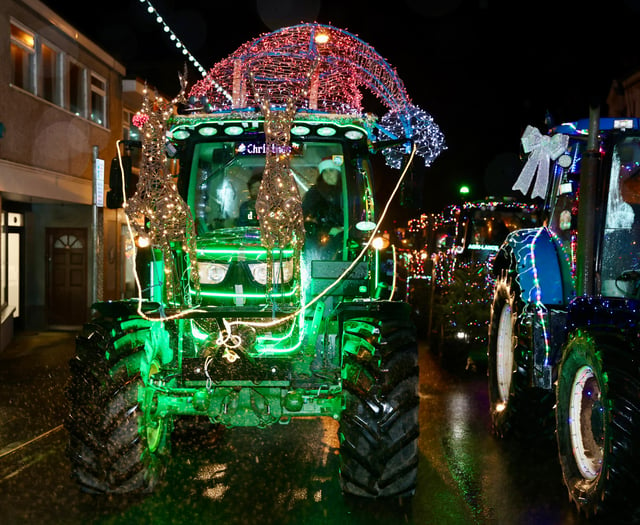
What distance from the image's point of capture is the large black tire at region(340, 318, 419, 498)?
4.62 m

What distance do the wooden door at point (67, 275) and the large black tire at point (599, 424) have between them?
13624mm

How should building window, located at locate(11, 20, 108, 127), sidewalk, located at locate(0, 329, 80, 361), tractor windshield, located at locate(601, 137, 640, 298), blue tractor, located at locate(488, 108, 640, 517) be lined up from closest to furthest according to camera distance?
blue tractor, located at locate(488, 108, 640, 517) → tractor windshield, located at locate(601, 137, 640, 298) → sidewalk, located at locate(0, 329, 80, 361) → building window, located at locate(11, 20, 108, 127)

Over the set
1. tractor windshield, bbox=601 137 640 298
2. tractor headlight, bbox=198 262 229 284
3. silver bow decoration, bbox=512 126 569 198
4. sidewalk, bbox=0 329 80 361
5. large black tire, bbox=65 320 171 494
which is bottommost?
sidewalk, bbox=0 329 80 361

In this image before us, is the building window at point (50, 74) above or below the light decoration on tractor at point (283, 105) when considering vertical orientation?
above

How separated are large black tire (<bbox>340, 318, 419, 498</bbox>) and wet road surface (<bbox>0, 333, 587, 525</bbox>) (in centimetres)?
25

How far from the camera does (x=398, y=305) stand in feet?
16.6

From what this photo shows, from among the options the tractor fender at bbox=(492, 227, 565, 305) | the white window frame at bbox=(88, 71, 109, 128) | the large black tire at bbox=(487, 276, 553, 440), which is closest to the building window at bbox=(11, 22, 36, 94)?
the white window frame at bbox=(88, 71, 109, 128)

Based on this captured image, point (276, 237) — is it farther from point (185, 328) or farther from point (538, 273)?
point (538, 273)

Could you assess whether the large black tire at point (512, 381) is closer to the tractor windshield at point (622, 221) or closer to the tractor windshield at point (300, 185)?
the tractor windshield at point (622, 221)

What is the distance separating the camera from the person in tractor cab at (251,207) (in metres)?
5.72

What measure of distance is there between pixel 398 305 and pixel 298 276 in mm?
794

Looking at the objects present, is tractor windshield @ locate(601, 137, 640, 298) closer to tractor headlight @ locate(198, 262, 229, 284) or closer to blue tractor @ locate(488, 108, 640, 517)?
blue tractor @ locate(488, 108, 640, 517)

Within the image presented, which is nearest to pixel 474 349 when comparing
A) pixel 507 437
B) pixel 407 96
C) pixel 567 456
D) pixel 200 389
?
pixel 507 437

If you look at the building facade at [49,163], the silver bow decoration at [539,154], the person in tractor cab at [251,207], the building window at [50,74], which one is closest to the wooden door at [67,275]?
the building facade at [49,163]
